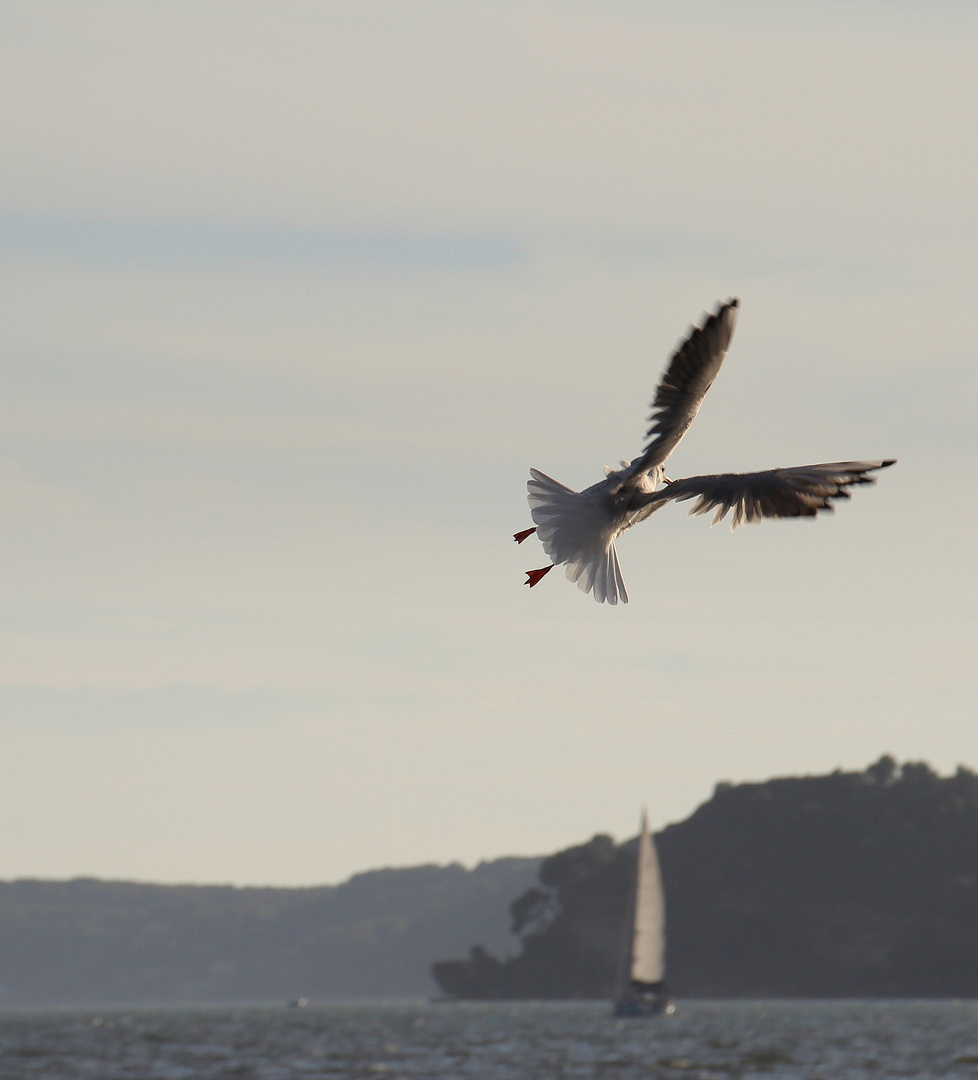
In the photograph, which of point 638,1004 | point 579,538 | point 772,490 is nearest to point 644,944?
point 638,1004

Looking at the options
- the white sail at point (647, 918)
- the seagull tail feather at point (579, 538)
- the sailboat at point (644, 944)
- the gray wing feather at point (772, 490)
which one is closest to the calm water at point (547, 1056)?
the sailboat at point (644, 944)

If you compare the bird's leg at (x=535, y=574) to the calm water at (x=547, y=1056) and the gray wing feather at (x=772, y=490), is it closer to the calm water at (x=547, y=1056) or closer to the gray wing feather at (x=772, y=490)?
the gray wing feather at (x=772, y=490)

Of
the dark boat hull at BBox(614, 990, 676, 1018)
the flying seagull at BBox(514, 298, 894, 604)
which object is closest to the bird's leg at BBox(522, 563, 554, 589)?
the flying seagull at BBox(514, 298, 894, 604)

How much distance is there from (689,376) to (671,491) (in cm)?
75

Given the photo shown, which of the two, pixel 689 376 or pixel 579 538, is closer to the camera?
pixel 689 376

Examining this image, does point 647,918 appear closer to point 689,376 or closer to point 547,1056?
point 547,1056

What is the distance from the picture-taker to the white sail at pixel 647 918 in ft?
554

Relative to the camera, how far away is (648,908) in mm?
172250

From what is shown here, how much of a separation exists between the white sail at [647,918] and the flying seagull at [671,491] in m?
154

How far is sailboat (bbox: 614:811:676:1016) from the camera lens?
169125 mm

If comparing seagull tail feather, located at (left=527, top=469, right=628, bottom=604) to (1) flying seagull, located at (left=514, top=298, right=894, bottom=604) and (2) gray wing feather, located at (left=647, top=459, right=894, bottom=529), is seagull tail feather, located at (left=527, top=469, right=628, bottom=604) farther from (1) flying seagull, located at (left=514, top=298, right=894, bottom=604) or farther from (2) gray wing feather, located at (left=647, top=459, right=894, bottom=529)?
(2) gray wing feather, located at (left=647, top=459, right=894, bottom=529)

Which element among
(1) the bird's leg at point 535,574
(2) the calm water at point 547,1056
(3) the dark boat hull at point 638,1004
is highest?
(1) the bird's leg at point 535,574

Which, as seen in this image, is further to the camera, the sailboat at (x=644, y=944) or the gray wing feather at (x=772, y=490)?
the sailboat at (x=644, y=944)

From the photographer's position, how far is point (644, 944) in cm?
17500
